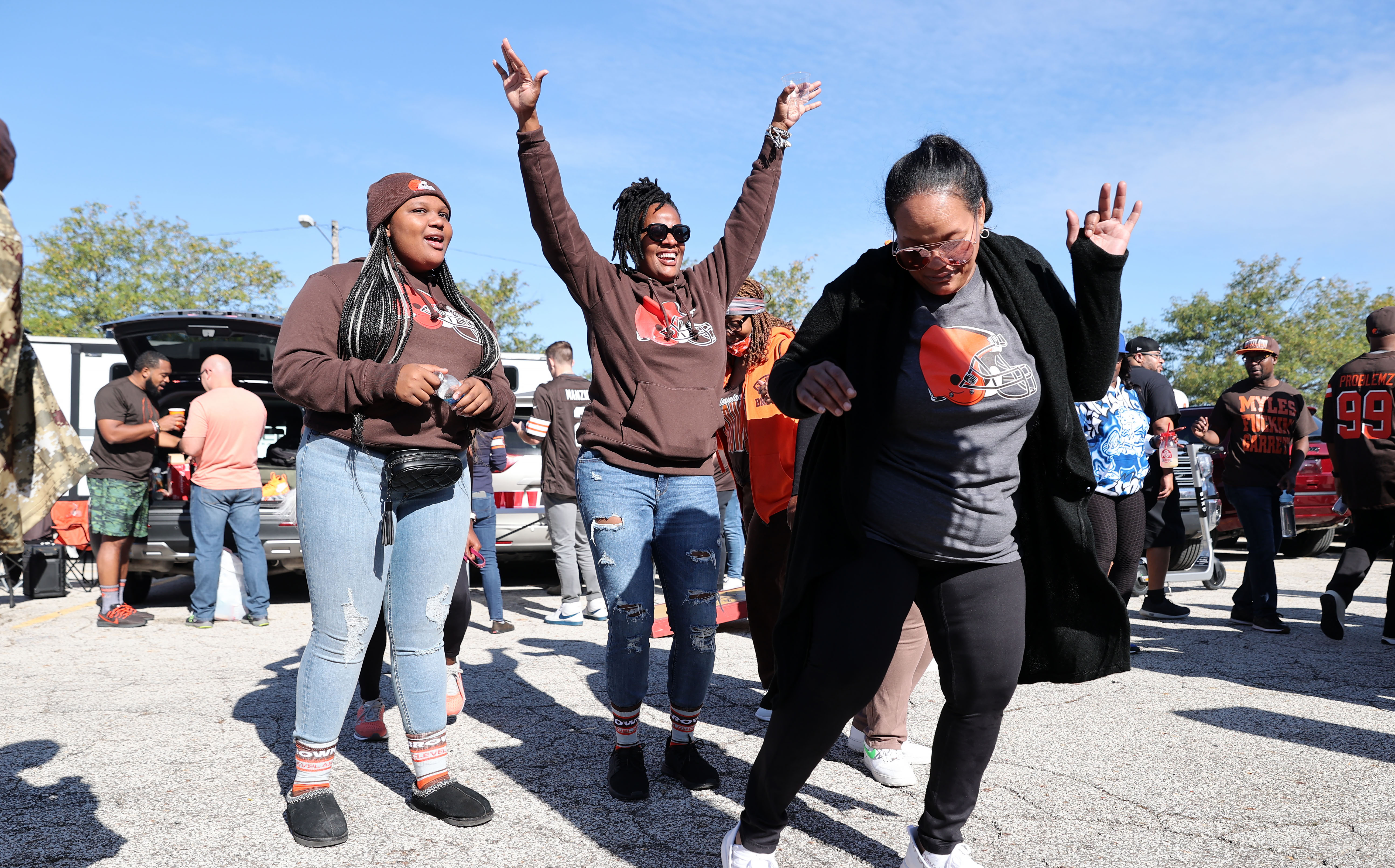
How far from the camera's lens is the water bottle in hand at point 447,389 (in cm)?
263

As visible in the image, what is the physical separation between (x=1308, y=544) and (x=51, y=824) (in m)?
12.1

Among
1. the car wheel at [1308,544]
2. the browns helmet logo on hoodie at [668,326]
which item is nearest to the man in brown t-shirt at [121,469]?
the browns helmet logo on hoodie at [668,326]

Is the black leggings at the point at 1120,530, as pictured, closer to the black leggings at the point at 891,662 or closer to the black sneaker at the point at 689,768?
the black sneaker at the point at 689,768

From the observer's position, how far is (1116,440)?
4762mm

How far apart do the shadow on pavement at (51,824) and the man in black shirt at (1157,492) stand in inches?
192

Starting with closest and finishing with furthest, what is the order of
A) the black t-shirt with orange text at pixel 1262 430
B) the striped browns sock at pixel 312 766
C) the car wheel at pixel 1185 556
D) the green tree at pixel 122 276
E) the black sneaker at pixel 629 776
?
the striped browns sock at pixel 312 766, the black sneaker at pixel 629 776, the black t-shirt with orange text at pixel 1262 430, the car wheel at pixel 1185 556, the green tree at pixel 122 276

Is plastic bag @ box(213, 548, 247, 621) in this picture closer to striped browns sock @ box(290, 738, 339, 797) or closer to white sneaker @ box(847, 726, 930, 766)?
striped browns sock @ box(290, 738, 339, 797)

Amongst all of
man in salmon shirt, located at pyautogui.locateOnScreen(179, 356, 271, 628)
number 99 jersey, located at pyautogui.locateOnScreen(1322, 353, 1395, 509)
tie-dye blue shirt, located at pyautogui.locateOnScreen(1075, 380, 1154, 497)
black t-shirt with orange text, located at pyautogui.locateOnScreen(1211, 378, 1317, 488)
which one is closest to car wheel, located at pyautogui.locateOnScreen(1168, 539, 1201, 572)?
black t-shirt with orange text, located at pyautogui.locateOnScreen(1211, 378, 1317, 488)

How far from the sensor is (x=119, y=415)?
267 inches

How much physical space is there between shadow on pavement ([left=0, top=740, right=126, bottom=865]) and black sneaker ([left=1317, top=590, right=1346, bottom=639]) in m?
6.40

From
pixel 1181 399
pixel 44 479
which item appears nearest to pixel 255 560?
pixel 44 479

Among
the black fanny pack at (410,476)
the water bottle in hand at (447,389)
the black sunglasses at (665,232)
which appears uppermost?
the black sunglasses at (665,232)

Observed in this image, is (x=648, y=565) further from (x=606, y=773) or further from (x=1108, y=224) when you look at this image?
(x=1108, y=224)

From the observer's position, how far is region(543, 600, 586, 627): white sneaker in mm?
6738
